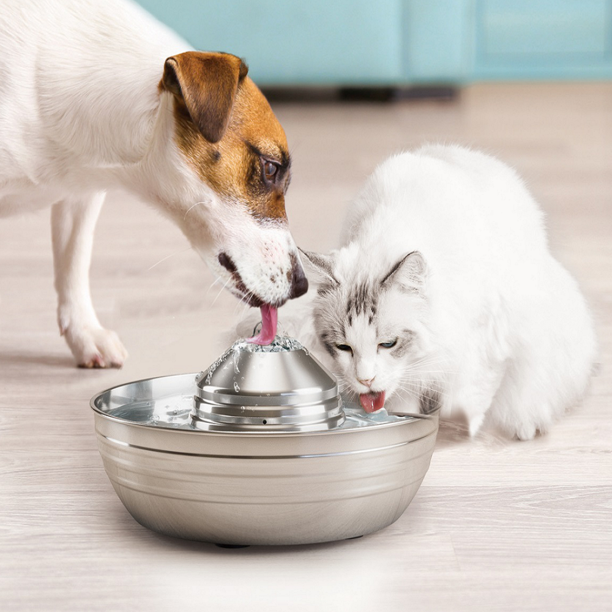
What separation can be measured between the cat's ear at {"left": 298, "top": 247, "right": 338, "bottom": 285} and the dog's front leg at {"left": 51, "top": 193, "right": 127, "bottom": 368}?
596 millimetres

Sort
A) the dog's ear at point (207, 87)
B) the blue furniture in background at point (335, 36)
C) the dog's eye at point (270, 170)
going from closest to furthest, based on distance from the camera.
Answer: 1. the dog's ear at point (207, 87)
2. the dog's eye at point (270, 170)
3. the blue furniture in background at point (335, 36)

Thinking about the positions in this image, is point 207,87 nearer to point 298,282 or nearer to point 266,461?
point 298,282

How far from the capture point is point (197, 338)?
1.95 metres

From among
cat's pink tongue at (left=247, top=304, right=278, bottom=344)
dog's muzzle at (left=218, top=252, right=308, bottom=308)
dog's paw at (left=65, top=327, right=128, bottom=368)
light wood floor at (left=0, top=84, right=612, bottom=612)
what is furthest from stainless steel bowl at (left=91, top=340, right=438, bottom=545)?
dog's paw at (left=65, top=327, right=128, bottom=368)

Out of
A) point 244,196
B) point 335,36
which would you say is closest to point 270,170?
point 244,196

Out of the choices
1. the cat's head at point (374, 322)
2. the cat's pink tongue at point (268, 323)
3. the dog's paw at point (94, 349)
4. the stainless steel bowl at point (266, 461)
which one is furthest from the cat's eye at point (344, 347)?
the dog's paw at point (94, 349)

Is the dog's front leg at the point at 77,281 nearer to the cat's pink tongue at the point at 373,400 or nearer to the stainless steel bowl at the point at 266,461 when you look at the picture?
the cat's pink tongue at the point at 373,400

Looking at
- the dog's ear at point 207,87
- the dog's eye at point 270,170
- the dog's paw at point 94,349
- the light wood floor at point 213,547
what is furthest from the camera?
the dog's paw at point 94,349

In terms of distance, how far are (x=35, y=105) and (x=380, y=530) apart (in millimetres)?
858

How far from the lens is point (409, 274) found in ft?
4.42

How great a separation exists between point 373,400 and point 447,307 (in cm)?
18

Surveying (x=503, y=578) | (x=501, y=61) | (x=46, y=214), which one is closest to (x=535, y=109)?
(x=501, y=61)

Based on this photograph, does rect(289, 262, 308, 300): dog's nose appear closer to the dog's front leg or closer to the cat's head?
the cat's head

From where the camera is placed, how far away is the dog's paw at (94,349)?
1.84 meters
